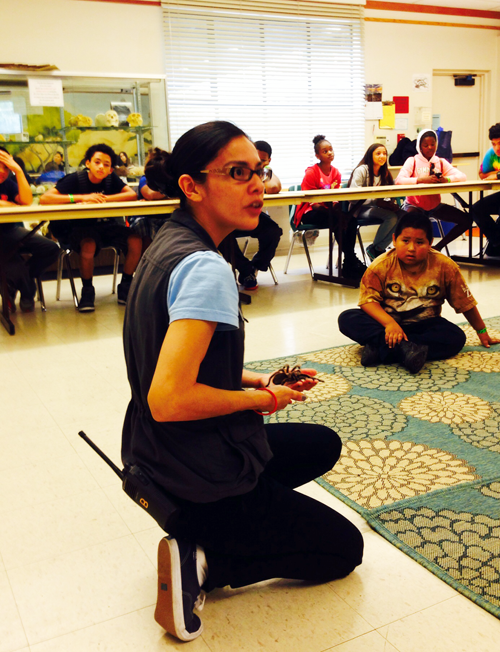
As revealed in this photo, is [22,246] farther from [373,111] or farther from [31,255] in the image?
[373,111]

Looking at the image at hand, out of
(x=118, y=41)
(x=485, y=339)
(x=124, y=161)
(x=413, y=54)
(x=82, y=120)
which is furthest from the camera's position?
(x=413, y=54)

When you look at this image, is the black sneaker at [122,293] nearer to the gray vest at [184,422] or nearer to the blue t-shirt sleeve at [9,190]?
the blue t-shirt sleeve at [9,190]

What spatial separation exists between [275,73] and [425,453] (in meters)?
5.88

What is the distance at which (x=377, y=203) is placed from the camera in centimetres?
511

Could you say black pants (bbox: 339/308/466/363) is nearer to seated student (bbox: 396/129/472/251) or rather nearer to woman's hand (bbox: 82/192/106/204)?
woman's hand (bbox: 82/192/106/204)

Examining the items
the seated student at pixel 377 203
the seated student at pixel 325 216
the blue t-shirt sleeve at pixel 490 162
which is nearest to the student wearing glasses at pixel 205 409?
the seated student at pixel 325 216

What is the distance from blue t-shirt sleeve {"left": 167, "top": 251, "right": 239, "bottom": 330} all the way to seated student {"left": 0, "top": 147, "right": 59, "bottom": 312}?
338cm

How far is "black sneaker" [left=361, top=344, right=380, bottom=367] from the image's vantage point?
279 cm

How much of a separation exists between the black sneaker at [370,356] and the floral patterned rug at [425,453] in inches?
1.4

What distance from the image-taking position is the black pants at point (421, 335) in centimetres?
281

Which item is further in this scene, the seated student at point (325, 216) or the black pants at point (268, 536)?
the seated student at point (325, 216)

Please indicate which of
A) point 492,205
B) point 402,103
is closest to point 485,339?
point 492,205

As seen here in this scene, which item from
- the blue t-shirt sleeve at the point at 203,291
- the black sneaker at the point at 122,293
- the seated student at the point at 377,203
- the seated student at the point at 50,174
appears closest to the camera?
the blue t-shirt sleeve at the point at 203,291

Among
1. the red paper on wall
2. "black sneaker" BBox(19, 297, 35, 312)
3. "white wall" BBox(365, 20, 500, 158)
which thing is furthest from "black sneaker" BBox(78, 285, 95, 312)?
the red paper on wall
